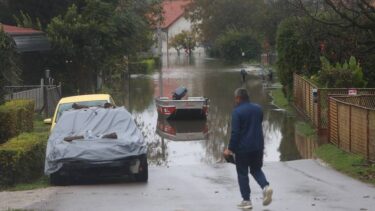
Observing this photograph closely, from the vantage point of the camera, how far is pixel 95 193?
12.3m

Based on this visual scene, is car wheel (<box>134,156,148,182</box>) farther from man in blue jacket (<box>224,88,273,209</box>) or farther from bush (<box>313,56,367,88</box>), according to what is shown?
bush (<box>313,56,367,88</box>)

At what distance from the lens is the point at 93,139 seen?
13922 mm

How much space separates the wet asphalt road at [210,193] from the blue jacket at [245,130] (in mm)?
926

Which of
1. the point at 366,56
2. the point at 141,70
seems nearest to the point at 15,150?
the point at 366,56

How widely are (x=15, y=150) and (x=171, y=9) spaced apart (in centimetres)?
13637

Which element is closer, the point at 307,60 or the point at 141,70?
the point at 307,60

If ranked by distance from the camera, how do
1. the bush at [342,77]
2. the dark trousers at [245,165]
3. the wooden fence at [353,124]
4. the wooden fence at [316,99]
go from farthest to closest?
the bush at [342,77] < the wooden fence at [316,99] < the wooden fence at [353,124] < the dark trousers at [245,165]

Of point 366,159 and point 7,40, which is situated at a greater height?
point 7,40

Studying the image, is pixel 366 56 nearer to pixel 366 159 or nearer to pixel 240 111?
pixel 366 159

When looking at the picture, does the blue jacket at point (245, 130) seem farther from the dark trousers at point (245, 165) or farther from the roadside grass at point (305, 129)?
the roadside grass at point (305, 129)

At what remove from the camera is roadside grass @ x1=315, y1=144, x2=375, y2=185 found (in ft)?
48.2

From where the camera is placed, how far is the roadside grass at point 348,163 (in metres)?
14.7

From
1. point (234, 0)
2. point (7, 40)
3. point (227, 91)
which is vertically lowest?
point (227, 91)

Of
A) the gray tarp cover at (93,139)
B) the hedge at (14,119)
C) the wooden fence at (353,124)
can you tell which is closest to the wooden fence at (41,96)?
the hedge at (14,119)
